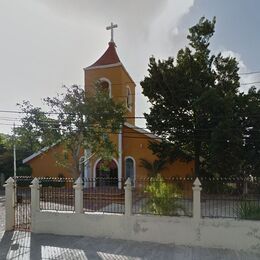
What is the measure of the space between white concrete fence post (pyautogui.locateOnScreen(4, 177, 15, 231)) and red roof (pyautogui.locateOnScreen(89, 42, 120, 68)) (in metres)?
13.6

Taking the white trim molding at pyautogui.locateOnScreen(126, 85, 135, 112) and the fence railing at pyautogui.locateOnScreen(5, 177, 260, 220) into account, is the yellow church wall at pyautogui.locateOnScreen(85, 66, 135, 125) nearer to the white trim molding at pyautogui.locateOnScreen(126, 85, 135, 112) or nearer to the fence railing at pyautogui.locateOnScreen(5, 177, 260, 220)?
the white trim molding at pyautogui.locateOnScreen(126, 85, 135, 112)

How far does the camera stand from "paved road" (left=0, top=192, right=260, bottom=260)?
7766 mm

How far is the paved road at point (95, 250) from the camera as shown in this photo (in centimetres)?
777

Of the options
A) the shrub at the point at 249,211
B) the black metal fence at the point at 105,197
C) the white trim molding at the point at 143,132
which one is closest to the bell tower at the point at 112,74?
the white trim molding at the point at 143,132

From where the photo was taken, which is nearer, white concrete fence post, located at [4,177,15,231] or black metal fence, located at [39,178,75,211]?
black metal fence, located at [39,178,75,211]

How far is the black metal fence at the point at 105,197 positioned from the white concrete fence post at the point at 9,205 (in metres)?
2.56

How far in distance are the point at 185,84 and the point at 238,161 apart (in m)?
5.31

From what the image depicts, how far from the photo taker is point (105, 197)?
32.1 ft

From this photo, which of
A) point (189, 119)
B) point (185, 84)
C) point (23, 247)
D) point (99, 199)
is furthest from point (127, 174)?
point (23, 247)

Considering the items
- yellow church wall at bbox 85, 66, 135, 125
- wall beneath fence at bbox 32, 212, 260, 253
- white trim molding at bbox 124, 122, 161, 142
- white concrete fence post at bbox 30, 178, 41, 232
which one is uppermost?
yellow church wall at bbox 85, 66, 135, 125

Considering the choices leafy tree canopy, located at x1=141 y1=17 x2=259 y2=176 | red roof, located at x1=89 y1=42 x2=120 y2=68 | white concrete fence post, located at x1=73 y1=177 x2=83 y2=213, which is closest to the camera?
Result: white concrete fence post, located at x1=73 y1=177 x2=83 y2=213

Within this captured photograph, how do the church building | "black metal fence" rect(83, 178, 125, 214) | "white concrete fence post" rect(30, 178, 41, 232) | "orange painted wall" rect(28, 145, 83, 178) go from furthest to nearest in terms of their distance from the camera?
1. "orange painted wall" rect(28, 145, 83, 178)
2. the church building
3. "white concrete fence post" rect(30, 178, 41, 232)
4. "black metal fence" rect(83, 178, 125, 214)

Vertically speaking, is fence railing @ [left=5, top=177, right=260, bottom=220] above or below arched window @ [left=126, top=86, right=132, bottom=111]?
below

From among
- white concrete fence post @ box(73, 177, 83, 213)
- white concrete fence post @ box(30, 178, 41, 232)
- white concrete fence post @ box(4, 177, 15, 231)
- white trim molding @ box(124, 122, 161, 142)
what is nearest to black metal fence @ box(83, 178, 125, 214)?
white concrete fence post @ box(73, 177, 83, 213)
